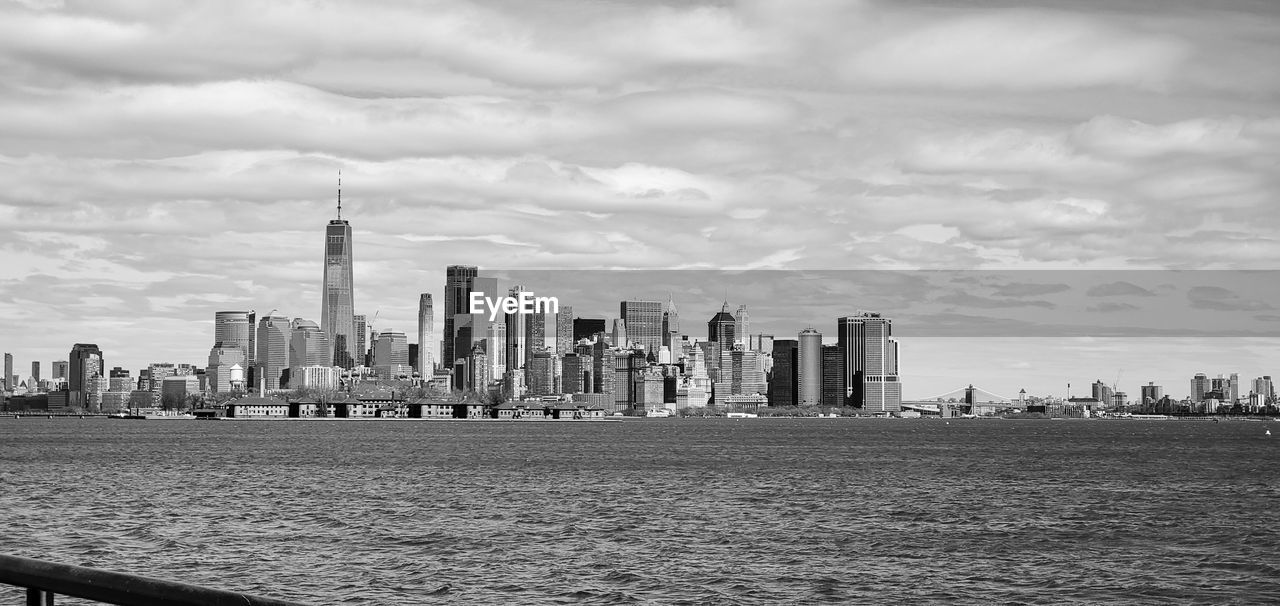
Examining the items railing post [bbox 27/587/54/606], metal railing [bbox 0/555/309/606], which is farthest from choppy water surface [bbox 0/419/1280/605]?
metal railing [bbox 0/555/309/606]

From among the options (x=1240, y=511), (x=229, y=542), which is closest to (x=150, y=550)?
(x=229, y=542)

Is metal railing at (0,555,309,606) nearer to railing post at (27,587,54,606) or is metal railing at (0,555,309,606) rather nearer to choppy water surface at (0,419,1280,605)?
railing post at (27,587,54,606)

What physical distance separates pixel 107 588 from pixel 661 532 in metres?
37.6

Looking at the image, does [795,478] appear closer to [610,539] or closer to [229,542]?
[610,539]

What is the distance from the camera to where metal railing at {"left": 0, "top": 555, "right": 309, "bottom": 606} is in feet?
23.9

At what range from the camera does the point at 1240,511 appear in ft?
185

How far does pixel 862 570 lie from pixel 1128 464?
2955 inches

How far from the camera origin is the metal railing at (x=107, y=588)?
728 centimetres

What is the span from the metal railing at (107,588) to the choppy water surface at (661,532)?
72.7 ft

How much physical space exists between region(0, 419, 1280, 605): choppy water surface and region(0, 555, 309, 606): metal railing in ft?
72.7

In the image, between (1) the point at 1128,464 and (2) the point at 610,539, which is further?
(1) the point at 1128,464

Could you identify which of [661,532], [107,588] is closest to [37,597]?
[107,588]

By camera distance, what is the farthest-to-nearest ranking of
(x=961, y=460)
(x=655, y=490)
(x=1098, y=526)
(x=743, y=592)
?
1. (x=961, y=460)
2. (x=655, y=490)
3. (x=1098, y=526)
4. (x=743, y=592)

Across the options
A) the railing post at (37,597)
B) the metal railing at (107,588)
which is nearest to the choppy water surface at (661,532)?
the railing post at (37,597)
